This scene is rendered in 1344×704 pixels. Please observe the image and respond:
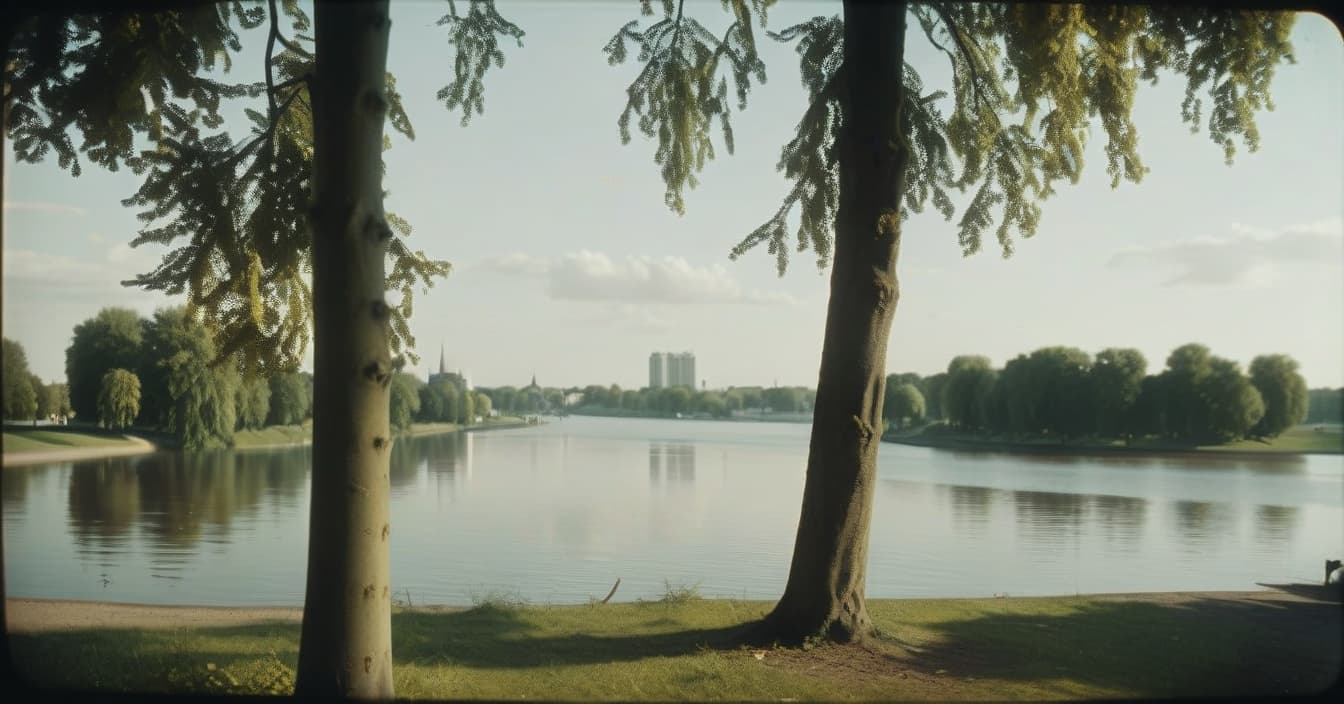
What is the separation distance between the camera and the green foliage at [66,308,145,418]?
3428 centimetres

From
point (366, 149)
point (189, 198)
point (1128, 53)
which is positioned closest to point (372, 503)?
point (366, 149)

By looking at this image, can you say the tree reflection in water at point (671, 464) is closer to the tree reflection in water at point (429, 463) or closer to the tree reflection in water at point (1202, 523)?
the tree reflection in water at point (429, 463)

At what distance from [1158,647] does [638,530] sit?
13.5 metres

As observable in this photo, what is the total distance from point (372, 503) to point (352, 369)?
1.86ft

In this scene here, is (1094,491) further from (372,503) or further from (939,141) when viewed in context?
(372,503)

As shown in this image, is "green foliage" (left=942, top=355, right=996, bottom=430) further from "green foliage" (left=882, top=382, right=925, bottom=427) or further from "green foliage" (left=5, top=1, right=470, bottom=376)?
"green foliage" (left=5, top=1, right=470, bottom=376)

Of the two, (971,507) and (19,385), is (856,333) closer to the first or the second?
(19,385)

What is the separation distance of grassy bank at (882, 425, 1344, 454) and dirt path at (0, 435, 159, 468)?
129 feet

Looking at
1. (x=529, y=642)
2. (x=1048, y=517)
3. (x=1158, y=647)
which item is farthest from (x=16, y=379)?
(x=1048, y=517)

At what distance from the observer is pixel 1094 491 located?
31125mm

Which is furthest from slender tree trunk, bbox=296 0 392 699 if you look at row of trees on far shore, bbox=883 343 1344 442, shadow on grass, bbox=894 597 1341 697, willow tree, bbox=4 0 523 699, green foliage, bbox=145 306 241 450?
green foliage, bbox=145 306 241 450

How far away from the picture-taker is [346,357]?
12.7 ft

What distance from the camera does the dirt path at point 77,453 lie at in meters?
31.5

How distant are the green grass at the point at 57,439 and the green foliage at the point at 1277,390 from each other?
37.1 meters
